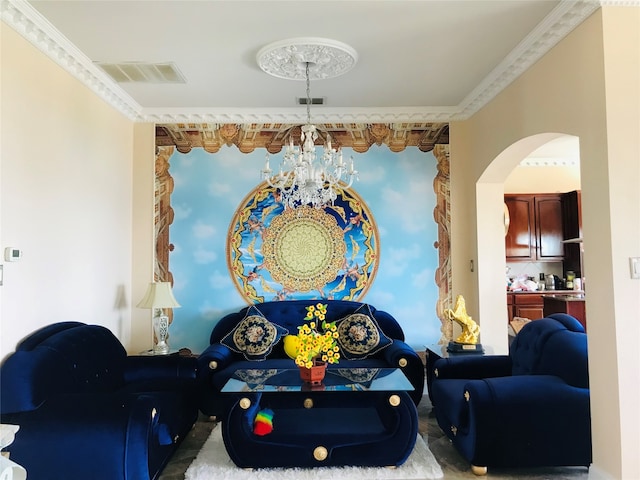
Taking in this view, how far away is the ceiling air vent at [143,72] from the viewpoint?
3.91 meters

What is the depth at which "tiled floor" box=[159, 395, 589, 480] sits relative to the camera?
3.05m

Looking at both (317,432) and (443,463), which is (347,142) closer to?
(317,432)

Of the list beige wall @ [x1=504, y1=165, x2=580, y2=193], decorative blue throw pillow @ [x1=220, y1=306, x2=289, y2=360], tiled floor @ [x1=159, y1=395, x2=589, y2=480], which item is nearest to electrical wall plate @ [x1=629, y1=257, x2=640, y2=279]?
tiled floor @ [x1=159, y1=395, x2=589, y2=480]

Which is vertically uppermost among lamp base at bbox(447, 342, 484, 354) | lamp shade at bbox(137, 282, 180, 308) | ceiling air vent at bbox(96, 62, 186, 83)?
ceiling air vent at bbox(96, 62, 186, 83)

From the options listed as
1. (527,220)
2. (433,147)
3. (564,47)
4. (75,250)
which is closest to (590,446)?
(564,47)

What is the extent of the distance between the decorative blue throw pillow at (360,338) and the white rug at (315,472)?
1324 millimetres

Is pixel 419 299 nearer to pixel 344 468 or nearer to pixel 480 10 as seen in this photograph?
pixel 344 468

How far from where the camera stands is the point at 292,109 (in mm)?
5074

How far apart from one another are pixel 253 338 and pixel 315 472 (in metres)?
1.66

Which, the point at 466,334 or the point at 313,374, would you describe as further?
the point at 466,334

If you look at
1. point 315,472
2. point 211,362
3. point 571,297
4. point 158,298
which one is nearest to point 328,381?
point 315,472

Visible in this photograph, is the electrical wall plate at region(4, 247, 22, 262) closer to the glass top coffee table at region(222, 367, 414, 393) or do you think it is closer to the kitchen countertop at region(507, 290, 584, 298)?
the glass top coffee table at region(222, 367, 414, 393)

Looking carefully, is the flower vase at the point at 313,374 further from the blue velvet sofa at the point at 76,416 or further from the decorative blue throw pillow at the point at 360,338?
the decorative blue throw pillow at the point at 360,338

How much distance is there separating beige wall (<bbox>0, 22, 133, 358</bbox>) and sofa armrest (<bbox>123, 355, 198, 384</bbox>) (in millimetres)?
656
